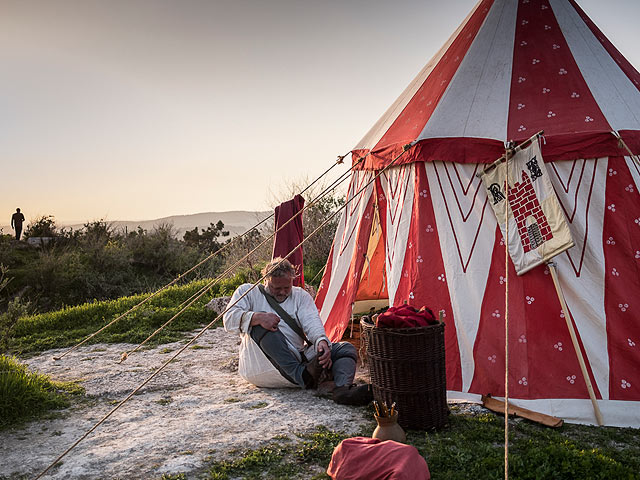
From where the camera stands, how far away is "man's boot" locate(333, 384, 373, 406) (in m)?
3.45

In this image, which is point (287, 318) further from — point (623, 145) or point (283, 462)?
point (623, 145)

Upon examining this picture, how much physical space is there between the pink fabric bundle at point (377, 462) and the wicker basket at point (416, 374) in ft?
2.06

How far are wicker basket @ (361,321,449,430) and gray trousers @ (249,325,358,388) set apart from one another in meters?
0.60

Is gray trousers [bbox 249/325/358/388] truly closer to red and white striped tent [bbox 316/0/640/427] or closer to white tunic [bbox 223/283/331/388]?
white tunic [bbox 223/283/331/388]

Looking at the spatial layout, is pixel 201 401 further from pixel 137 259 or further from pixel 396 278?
pixel 137 259

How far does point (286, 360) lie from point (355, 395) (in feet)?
1.80

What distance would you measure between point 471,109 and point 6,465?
11.6ft

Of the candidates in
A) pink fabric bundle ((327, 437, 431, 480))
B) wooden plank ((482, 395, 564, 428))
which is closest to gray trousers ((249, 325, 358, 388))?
wooden plank ((482, 395, 564, 428))

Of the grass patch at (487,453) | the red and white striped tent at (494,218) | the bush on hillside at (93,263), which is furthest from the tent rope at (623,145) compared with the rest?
the bush on hillside at (93,263)

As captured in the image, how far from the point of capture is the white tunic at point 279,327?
3.81 m

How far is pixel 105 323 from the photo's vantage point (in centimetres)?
648

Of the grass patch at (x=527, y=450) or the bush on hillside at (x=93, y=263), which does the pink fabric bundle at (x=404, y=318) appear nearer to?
the grass patch at (x=527, y=450)

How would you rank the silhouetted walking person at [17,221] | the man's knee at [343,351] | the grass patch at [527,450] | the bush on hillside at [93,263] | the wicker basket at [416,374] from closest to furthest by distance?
the grass patch at [527,450] → the wicker basket at [416,374] → the man's knee at [343,351] → the bush on hillside at [93,263] → the silhouetted walking person at [17,221]

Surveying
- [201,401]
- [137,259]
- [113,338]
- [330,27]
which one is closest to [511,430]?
[201,401]
